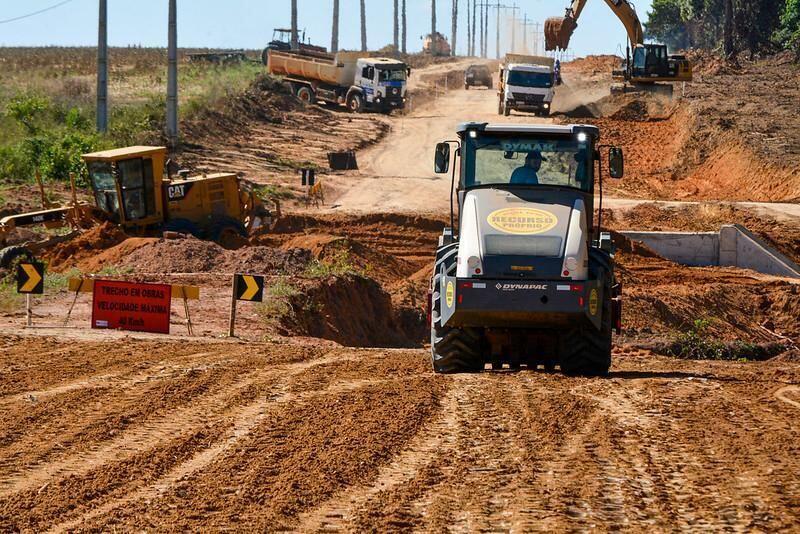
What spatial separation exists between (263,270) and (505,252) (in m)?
10.4

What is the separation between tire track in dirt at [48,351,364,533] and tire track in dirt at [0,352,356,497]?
32cm

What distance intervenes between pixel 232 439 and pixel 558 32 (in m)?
47.6

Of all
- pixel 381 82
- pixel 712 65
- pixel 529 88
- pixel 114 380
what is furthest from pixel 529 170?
pixel 712 65

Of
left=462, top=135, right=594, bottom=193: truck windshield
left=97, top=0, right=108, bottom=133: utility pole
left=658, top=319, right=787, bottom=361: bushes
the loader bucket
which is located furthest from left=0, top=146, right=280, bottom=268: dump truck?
the loader bucket

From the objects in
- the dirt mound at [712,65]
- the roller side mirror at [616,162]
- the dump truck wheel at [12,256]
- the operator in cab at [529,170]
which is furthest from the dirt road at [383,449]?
the dirt mound at [712,65]

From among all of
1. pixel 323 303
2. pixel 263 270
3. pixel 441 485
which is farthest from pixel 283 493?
pixel 263 270

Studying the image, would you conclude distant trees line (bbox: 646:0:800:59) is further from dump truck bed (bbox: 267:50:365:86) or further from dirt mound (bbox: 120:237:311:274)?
dirt mound (bbox: 120:237:311:274)

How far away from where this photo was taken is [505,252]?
41.5 ft

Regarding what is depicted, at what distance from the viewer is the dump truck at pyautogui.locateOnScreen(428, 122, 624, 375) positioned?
41.2ft

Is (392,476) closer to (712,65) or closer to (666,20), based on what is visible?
(712,65)

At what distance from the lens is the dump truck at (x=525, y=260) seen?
12570 mm

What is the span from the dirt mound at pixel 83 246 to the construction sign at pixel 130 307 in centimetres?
633

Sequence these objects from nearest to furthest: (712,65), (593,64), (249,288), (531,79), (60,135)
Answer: (249,288)
(60,135)
(531,79)
(712,65)
(593,64)

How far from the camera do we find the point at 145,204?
2575 cm
